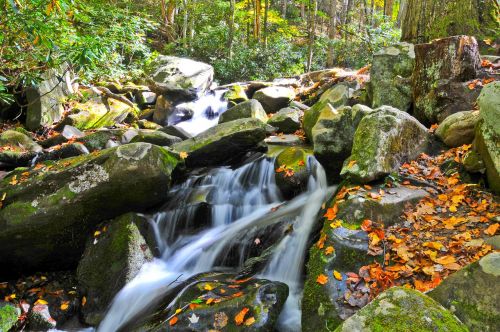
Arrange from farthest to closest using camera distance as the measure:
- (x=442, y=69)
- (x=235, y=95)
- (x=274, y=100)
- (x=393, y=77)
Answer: (x=235, y=95)
(x=274, y=100)
(x=393, y=77)
(x=442, y=69)

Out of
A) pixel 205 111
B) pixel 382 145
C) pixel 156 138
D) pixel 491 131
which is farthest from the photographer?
pixel 205 111

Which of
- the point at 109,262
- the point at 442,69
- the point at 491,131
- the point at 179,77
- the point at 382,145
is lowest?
the point at 109,262

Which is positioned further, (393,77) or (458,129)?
(393,77)

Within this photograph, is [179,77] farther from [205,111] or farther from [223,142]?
[223,142]

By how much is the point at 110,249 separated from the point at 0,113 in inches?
324

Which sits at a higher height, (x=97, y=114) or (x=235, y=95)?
(x=235, y=95)

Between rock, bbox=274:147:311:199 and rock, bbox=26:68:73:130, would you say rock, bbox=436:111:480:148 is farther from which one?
rock, bbox=26:68:73:130

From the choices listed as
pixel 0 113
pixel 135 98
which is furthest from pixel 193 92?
pixel 0 113

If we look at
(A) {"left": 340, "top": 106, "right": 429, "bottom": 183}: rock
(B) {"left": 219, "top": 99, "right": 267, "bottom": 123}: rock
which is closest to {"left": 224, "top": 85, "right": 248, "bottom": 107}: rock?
(B) {"left": 219, "top": 99, "right": 267, "bottom": 123}: rock

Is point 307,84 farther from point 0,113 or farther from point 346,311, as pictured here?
point 346,311

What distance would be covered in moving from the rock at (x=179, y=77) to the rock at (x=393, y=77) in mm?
8216

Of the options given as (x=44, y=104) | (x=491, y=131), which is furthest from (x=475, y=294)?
(x=44, y=104)

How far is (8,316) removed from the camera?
5.04 m

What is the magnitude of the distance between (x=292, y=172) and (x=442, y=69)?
10.4ft
